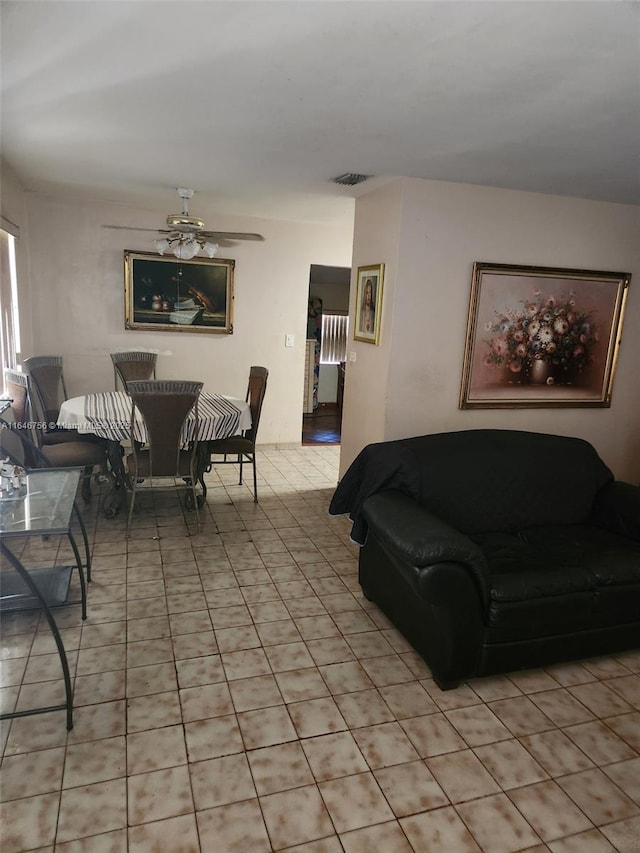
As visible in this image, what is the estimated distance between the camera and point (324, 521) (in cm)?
408

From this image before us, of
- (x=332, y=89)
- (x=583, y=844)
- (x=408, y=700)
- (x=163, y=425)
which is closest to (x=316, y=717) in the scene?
(x=408, y=700)

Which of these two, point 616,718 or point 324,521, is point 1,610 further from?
point 616,718

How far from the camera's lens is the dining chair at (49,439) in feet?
11.3

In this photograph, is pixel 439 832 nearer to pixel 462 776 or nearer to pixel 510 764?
pixel 462 776

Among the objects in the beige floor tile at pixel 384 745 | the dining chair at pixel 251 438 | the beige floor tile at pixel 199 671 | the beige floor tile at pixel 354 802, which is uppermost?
the dining chair at pixel 251 438

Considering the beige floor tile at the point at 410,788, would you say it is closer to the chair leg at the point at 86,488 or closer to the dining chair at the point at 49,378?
the chair leg at the point at 86,488

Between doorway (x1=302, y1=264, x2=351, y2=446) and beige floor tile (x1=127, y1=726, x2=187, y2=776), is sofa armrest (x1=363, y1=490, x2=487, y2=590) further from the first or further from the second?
Answer: doorway (x1=302, y1=264, x2=351, y2=446)

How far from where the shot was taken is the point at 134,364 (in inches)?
197

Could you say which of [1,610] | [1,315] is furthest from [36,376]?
[1,610]

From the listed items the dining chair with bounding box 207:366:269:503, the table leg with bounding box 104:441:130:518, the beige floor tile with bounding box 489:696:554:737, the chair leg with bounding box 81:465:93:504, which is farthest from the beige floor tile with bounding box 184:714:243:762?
the chair leg with bounding box 81:465:93:504

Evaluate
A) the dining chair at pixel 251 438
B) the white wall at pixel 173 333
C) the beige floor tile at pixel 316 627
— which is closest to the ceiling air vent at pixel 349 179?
the dining chair at pixel 251 438

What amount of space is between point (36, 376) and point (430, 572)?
3.62m

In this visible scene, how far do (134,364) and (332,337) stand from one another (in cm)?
443

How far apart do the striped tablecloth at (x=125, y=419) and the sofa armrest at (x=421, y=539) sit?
159 centimetres
